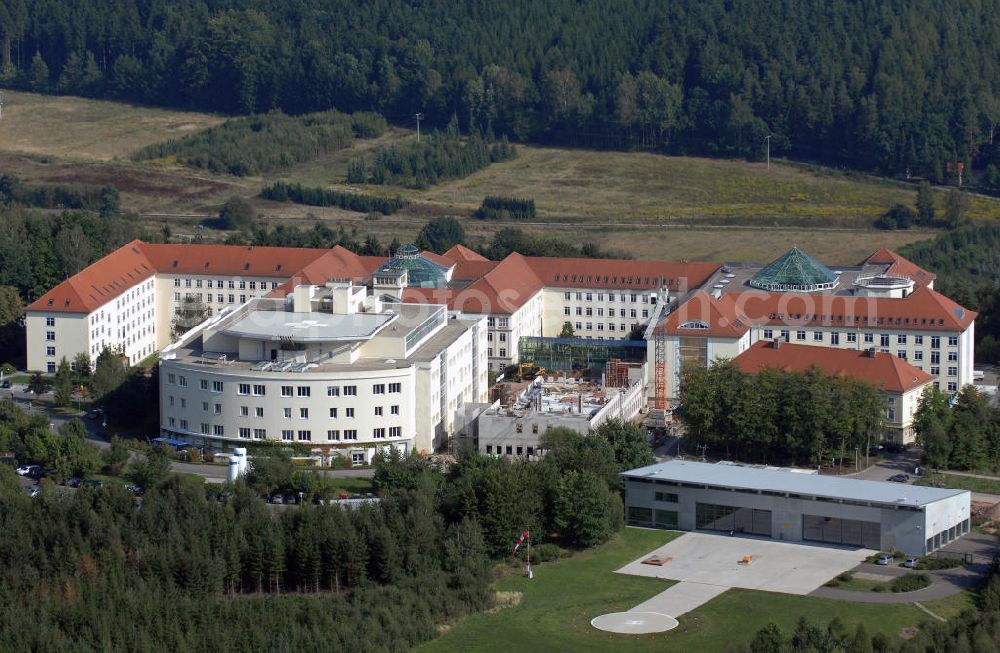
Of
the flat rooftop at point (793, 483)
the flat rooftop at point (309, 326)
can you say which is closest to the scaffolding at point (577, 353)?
the flat rooftop at point (309, 326)

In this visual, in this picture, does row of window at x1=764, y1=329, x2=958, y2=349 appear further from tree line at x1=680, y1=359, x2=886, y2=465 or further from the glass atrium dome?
the glass atrium dome

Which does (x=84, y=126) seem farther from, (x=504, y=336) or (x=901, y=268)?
(x=901, y=268)

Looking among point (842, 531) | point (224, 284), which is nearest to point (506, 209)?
point (224, 284)

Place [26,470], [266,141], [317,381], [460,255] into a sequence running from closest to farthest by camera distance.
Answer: [26,470] → [317,381] → [460,255] → [266,141]

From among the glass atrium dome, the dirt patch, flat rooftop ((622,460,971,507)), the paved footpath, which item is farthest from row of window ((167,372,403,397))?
the paved footpath

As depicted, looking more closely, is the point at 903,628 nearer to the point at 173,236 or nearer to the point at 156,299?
the point at 156,299

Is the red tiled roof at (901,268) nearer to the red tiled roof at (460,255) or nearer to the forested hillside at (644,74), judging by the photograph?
the red tiled roof at (460,255)
